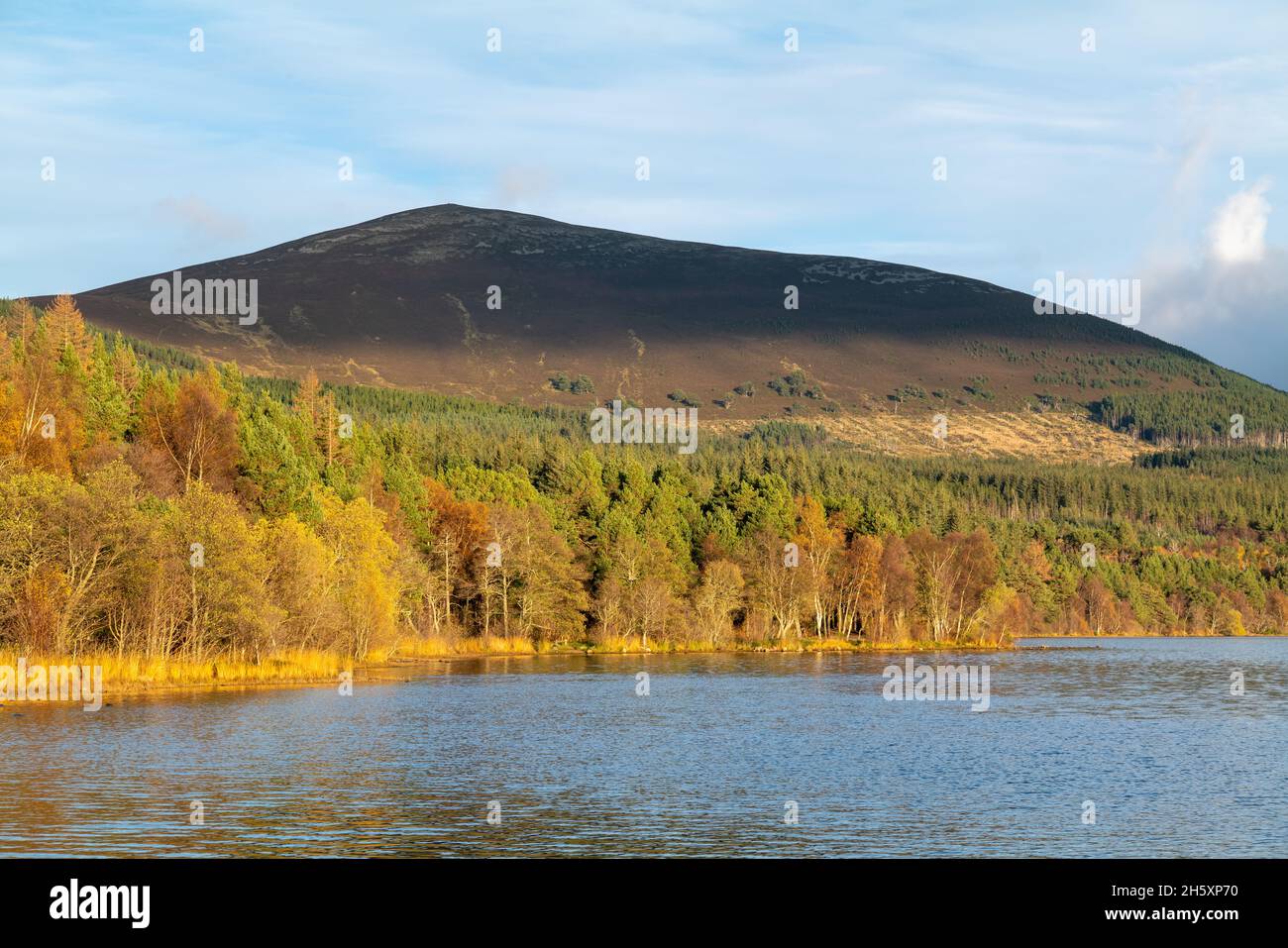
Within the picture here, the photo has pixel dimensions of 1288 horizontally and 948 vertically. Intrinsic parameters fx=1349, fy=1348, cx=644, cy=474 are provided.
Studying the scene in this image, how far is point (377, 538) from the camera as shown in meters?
103

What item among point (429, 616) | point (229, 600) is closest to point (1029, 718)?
point (229, 600)

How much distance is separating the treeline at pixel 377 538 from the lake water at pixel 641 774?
310 inches

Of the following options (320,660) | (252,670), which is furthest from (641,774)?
(320,660)

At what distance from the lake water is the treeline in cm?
786

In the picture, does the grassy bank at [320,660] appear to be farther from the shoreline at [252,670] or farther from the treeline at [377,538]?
the treeline at [377,538]

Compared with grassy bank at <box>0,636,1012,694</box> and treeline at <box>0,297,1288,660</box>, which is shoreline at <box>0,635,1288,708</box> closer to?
grassy bank at <box>0,636,1012,694</box>

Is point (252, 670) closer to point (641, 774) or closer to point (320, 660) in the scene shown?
point (320, 660)

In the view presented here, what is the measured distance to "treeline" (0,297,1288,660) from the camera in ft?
251

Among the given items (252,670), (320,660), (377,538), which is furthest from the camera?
(377,538)

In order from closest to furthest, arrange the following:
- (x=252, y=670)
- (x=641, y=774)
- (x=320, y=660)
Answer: (x=641, y=774) < (x=252, y=670) < (x=320, y=660)

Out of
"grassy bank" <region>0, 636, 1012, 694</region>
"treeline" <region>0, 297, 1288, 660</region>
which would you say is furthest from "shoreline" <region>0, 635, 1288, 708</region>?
"treeline" <region>0, 297, 1288, 660</region>

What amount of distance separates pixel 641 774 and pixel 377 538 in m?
55.9
